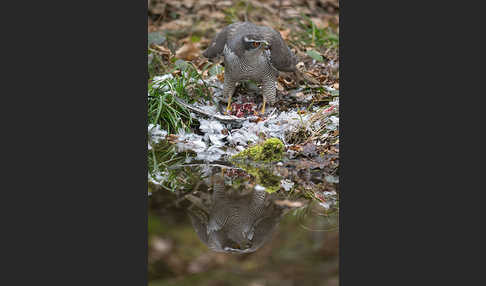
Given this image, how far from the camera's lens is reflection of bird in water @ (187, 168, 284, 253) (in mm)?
4500

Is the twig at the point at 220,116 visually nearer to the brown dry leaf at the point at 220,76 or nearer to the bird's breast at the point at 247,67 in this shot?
the bird's breast at the point at 247,67

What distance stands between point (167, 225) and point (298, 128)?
1.78 m

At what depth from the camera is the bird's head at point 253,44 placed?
18.6 ft

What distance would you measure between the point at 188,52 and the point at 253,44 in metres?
1.47

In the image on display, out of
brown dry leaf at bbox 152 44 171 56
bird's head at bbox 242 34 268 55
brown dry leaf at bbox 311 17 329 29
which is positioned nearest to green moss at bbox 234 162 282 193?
bird's head at bbox 242 34 268 55

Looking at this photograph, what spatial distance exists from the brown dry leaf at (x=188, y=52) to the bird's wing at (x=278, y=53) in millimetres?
1191

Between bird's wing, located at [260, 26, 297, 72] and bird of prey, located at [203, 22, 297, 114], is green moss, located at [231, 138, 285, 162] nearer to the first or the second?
bird of prey, located at [203, 22, 297, 114]

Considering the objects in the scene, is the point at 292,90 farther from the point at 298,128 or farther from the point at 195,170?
the point at 195,170

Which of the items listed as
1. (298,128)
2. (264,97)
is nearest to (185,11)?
(264,97)

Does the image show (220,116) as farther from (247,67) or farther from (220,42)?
(220,42)

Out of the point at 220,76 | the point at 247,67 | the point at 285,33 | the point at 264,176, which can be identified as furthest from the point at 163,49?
the point at 264,176

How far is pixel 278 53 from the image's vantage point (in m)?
5.94

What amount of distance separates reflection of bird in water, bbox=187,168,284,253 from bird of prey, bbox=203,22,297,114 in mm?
1353

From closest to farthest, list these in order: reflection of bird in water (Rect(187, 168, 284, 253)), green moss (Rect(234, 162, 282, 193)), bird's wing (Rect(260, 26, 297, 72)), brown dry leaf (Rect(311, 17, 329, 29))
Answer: reflection of bird in water (Rect(187, 168, 284, 253)) → green moss (Rect(234, 162, 282, 193)) → bird's wing (Rect(260, 26, 297, 72)) → brown dry leaf (Rect(311, 17, 329, 29))
